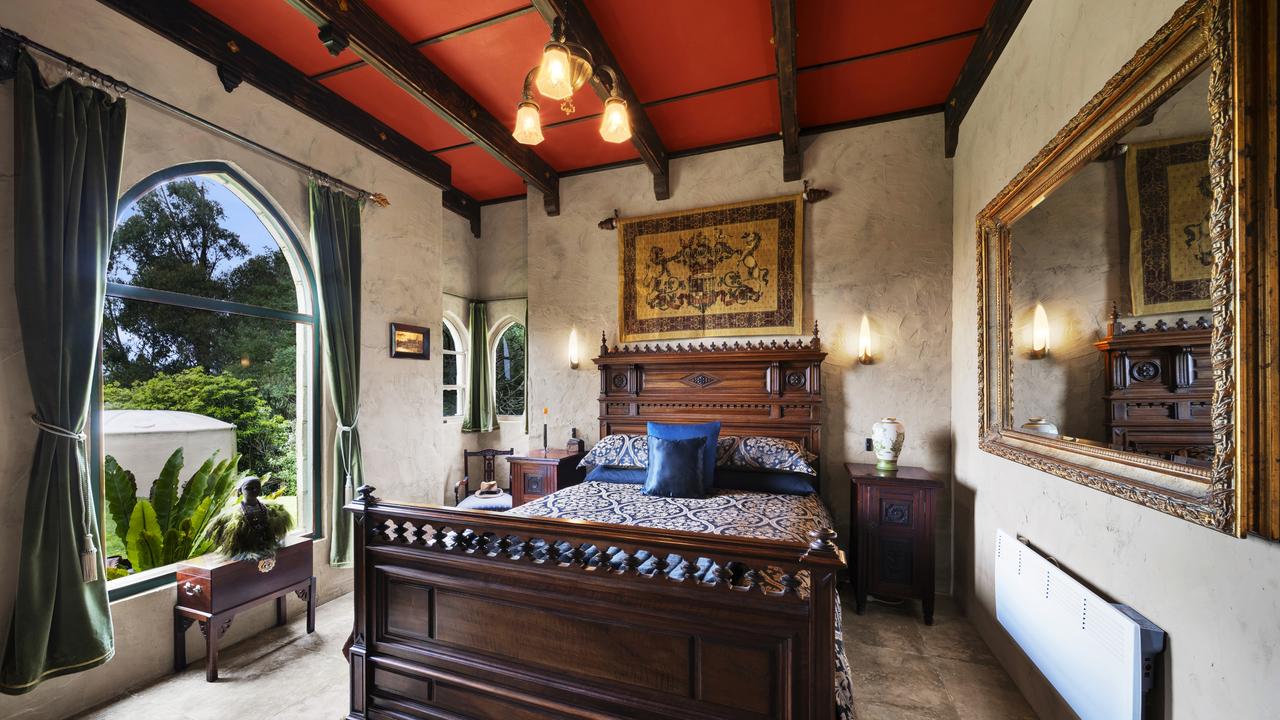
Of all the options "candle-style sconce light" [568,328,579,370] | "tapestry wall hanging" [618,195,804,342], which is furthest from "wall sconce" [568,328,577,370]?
"tapestry wall hanging" [618,195,804,342]

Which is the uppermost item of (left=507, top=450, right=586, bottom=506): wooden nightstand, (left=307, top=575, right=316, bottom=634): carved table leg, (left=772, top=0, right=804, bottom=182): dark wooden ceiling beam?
(left=772, top=0, right=804, bottom=182): dark wooden ceiling beam

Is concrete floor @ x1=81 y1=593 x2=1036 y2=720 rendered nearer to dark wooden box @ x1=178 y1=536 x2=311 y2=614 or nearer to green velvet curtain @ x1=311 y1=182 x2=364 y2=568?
dark wooden box @ x1=178 y1=536 x2=311 y2=614

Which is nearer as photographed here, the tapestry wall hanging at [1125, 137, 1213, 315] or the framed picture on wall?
the tapestry wall hanging at [1125, 137, 1213, 315]

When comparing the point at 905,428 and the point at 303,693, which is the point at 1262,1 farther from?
the point at 303,693

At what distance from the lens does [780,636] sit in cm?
147

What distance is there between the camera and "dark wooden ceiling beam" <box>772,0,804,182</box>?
2416mm

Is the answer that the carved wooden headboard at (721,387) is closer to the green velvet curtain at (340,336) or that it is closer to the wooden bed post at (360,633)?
the green velvet curtain at (340,336)

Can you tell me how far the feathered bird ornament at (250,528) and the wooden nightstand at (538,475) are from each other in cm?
156

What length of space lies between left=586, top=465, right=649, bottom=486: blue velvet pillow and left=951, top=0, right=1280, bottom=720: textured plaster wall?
83.8 inches

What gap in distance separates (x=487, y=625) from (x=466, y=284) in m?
4.29

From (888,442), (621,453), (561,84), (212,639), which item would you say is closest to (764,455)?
(888,442)

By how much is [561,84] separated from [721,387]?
262cm

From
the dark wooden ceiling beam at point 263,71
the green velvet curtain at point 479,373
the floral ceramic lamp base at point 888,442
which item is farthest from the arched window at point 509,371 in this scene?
the floral ceramic lamp base at point 888,442

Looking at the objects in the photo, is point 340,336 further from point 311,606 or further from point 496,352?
point 496,352
